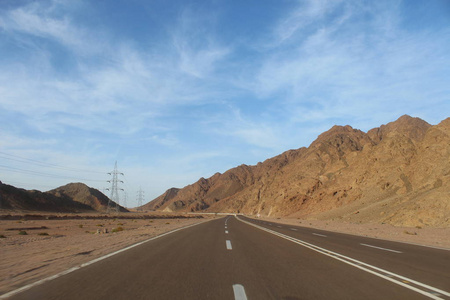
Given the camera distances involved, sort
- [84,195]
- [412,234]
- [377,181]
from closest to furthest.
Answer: [412,234], [377,181], [84,195]

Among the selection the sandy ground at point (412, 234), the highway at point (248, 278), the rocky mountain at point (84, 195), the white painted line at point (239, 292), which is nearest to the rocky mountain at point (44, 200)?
the rocky mountain at point (84, 195)

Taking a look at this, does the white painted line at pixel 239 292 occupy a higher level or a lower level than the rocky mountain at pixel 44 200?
lower

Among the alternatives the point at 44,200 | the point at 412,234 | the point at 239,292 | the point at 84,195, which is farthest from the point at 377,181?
the point at 84,195

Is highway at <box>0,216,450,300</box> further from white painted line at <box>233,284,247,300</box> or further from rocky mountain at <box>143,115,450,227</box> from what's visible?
rocky mountain at <box>143,115,450,227</box>

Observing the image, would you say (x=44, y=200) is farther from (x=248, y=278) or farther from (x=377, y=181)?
(x=248, y=278)

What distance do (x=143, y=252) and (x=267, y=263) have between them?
440 cm

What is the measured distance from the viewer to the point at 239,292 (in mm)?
5773

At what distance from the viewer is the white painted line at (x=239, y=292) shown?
17.8 feet

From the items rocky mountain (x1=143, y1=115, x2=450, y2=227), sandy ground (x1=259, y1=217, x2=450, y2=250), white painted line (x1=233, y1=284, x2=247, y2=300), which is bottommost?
sandy ground (x1=259, y1=217, x2=450, y2=250)

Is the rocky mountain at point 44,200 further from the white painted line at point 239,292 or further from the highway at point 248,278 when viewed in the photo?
the white painted line at point 239,292

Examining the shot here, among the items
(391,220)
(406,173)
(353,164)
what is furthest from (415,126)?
(391,220)

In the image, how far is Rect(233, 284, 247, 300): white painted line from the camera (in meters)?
5.44

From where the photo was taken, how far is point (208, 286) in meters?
6.27

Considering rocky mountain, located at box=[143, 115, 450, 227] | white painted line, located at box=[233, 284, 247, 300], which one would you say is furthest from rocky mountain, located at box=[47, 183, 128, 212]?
white painted line, located at box=[233, 284, 247, 300]
